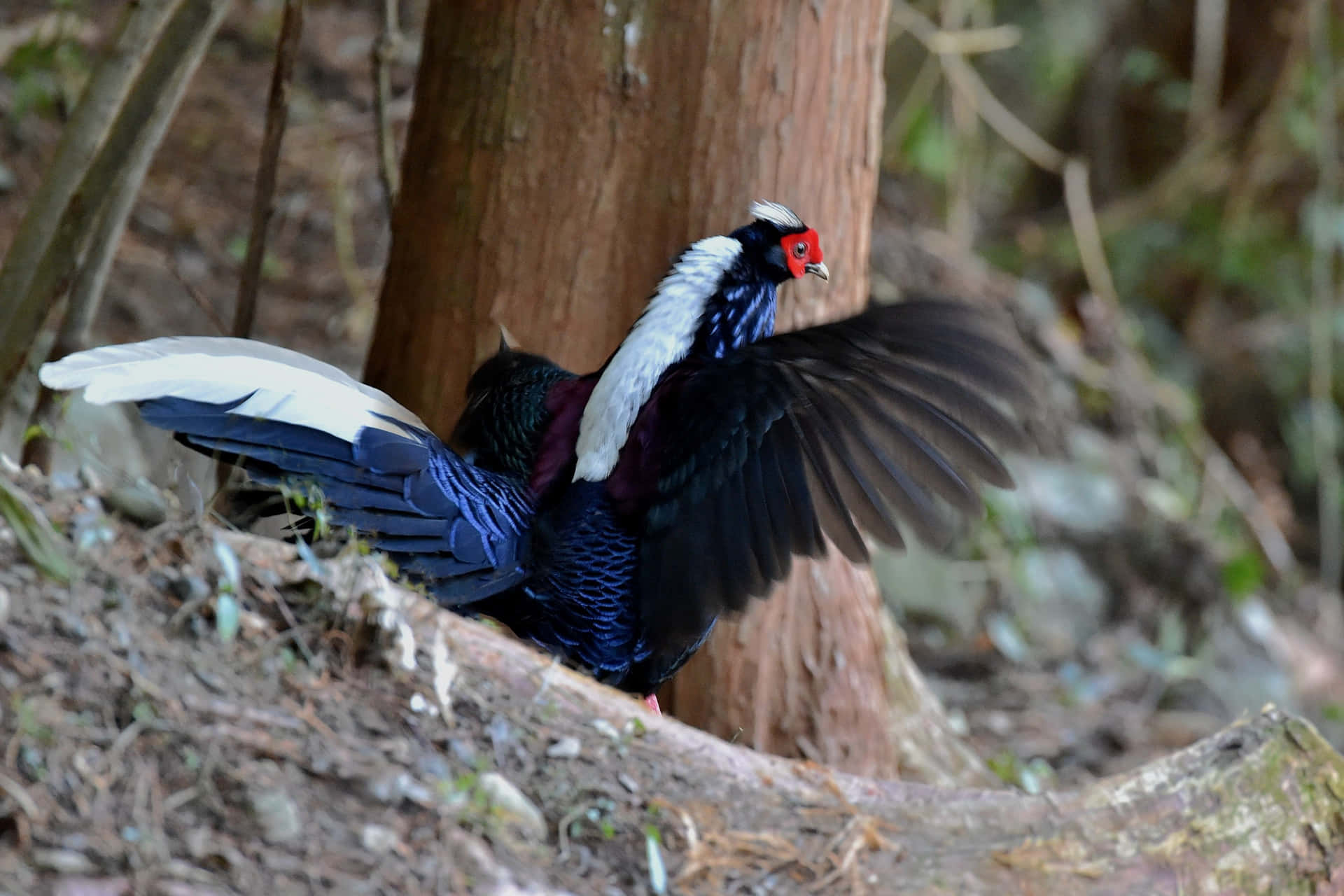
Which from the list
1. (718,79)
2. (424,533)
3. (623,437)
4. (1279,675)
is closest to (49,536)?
(424,533)

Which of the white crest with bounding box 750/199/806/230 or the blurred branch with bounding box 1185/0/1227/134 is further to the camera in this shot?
the blurred branch with bounding box 1185/0/1227/134

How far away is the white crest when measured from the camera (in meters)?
3.00

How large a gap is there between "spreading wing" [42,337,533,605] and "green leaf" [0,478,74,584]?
440 mm

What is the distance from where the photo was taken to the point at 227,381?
2.35 m

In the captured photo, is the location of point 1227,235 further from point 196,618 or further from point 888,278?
point 196,618

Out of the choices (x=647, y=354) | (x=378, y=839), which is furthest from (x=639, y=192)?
(x=378, y=839)

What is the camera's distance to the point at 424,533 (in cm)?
258

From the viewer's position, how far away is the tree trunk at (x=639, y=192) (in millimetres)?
3145

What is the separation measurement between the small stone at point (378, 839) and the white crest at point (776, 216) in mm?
1823

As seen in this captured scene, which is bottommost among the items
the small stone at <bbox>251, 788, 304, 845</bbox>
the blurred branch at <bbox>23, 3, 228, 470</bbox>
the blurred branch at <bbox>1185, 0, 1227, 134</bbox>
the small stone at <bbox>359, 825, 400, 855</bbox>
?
the small stone at <bbox>359, 825, 400, 855</bbox>

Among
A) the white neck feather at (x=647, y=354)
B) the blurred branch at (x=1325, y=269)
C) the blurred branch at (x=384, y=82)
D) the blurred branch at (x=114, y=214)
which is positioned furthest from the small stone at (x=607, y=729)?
the blurred branch at (x=1325, y=269)

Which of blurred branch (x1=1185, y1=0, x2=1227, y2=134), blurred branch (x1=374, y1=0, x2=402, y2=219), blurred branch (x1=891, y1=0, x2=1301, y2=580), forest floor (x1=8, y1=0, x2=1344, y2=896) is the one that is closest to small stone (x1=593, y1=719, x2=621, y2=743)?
forest floor (x1=8, y1=0, x2=1344, y2=896)

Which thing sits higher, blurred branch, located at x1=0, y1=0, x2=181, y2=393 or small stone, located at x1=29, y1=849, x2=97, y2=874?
blurred branch, located at x1=0, y1=0, x2=181, y2=393

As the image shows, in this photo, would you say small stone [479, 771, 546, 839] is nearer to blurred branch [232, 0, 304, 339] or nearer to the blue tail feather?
the blue tail feather
